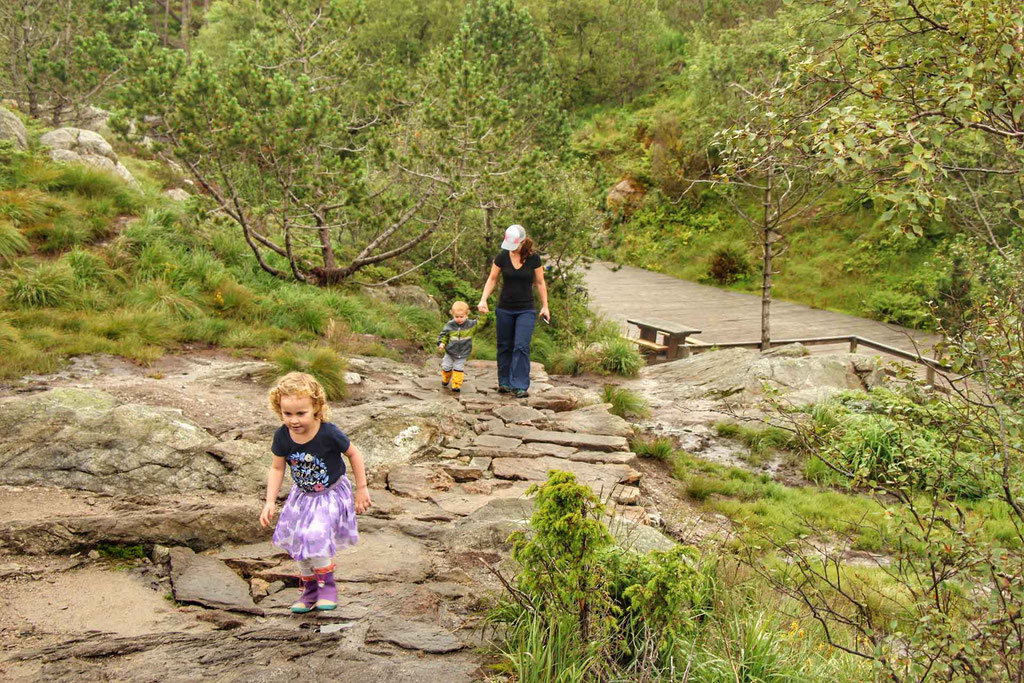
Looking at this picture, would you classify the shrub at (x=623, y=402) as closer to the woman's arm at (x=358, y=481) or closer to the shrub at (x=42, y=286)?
the woman's arm at (x=358, y=481)

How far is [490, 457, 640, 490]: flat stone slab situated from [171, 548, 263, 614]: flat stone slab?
258 cm

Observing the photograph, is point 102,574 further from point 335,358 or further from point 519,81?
point 519,81

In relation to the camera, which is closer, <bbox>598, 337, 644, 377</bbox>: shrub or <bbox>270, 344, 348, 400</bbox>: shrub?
<bbox>270, 344, 348, 400</bbox>: shrub

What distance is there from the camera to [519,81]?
72.1ft

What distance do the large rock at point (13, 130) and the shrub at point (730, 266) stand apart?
20112 millimetres

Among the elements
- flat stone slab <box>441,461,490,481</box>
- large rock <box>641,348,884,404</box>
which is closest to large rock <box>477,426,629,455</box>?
flat stone slab <box>441,461,490,481</box>

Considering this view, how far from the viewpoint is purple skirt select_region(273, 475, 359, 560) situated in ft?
13.3

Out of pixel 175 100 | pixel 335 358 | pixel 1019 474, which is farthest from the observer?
pixel 175 100

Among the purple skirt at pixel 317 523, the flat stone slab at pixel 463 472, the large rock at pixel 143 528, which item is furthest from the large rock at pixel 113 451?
the purple skirt at pixel 317 523

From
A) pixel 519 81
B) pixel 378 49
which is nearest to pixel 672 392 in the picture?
pixel 519 81

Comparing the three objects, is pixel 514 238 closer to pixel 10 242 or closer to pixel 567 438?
pixel 567 438

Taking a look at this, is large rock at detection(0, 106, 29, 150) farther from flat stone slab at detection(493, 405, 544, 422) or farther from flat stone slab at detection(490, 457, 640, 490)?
flat stone slab at detection(490, 457, 640, 490)

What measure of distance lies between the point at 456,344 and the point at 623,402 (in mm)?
2381

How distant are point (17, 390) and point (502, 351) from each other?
15.4ft
